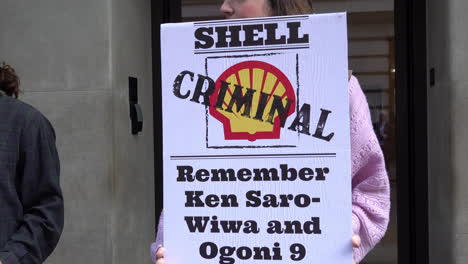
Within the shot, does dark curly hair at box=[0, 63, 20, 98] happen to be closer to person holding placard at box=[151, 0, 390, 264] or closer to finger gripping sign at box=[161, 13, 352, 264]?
finger gripping sign at box=[161, 13, 352, 264]

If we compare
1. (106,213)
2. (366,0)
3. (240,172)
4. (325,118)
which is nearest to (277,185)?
(240,172)

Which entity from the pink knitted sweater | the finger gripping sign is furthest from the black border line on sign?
the pink knitted sweater

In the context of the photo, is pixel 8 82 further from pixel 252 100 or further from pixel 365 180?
pixel 365 180

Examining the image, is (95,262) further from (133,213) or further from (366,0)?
(366,0)

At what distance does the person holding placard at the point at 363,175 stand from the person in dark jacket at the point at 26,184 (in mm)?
383

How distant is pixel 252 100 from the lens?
1.99 m

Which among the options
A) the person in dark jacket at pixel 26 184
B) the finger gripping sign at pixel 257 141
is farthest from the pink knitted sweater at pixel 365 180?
the person in dark jacket at pixel 26 184

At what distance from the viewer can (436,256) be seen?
16.8 ft

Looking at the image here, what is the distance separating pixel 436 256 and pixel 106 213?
2.48m

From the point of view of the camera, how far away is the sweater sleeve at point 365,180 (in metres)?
2.08

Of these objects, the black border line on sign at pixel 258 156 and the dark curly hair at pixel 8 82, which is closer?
the black border line on sign at pixel 258 156

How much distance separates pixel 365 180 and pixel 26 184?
1.08 metres

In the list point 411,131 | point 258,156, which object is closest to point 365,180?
point 258,156

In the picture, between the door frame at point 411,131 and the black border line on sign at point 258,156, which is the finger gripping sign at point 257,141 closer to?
the black border line on sign at point 258,156
